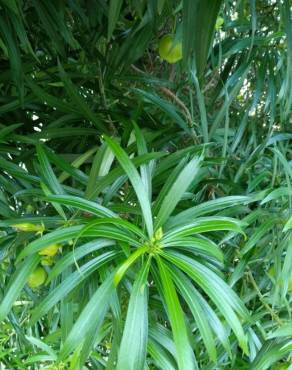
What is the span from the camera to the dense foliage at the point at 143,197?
1.79ft

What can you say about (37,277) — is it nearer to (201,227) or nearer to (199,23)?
(201,227)

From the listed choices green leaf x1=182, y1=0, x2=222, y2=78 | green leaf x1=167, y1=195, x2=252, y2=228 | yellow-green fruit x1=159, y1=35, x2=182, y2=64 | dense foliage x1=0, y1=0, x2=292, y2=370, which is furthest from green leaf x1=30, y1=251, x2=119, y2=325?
yellow-green fruit x1=159, y1=35, x2=182, y2=64

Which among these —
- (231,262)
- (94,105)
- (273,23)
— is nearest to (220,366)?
(231,262)

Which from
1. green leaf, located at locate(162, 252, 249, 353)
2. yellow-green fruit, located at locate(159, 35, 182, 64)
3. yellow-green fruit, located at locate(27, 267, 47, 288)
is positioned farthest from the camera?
yellow-green fruit, located at locate(159, 35, 182, 64)

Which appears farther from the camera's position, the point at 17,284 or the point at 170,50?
the point at 170,50

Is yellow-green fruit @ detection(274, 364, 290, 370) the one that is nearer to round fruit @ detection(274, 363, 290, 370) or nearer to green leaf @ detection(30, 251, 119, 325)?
round fruit @ detection(274, 363, 290, 370)

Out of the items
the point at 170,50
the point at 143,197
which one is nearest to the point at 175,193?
the point at 143,197

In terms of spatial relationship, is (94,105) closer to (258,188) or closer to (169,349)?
(258,188)

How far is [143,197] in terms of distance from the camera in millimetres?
574

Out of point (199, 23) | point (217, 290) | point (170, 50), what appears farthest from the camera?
point (170, 50)

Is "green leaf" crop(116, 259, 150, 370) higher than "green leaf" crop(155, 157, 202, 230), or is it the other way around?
"green leaf" crop(155, 157, 202, 230)

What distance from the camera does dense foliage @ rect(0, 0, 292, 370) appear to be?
545 millimetres

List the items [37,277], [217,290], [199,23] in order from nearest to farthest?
1. [199,23]
2. [217,290]
3. [37,277]

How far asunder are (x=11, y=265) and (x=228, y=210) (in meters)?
0.40
